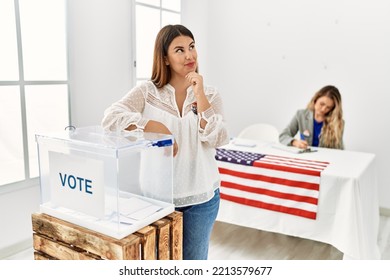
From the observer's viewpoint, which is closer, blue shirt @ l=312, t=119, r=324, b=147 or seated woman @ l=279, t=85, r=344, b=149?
seated woman @ l=279, t=85, r=344, b=149

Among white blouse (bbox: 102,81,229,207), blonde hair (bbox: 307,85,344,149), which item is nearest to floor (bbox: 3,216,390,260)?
blonde hair (bbox: 307,85,344,149)

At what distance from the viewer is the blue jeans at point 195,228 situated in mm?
1328

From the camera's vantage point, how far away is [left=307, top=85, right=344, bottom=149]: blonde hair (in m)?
3.03

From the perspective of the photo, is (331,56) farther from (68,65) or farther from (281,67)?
(68,65)

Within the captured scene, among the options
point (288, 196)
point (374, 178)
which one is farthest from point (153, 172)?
point (374, 178)

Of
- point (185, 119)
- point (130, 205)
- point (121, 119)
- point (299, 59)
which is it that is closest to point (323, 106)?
point (299, 59)

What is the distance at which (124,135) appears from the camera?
1.11m

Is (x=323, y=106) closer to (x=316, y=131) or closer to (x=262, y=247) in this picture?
(x=316, y=131)

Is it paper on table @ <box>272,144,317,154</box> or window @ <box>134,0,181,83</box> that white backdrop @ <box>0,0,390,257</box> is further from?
paper on table @ <box>272,144,317,154</box>

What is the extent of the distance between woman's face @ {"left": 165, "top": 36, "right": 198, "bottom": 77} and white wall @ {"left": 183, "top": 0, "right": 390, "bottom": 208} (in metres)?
2.76

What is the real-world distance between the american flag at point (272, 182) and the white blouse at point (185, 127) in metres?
1.25

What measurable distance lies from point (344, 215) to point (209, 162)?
4.26 feet

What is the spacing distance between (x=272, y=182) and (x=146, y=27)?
205cm

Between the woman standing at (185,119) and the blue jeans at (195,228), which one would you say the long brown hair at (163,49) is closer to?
the woman standing at (185,119)
